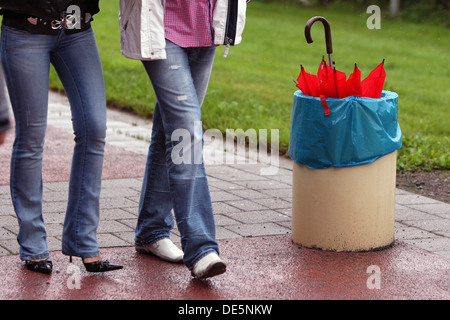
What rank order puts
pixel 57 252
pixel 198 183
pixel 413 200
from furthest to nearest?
pixel 413 200
pixel 57 252
pixel 198 183

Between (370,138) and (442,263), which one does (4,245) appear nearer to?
(370,138)

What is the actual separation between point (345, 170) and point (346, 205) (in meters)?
0.20

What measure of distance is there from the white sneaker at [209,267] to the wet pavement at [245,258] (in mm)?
87

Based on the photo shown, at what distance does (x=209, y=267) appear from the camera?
3994 mm

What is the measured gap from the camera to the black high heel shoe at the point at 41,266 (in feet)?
13.7

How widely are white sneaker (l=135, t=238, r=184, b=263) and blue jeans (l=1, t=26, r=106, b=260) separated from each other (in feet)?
1.41

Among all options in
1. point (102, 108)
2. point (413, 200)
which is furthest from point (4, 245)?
point (413, 200)

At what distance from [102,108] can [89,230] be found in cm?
62

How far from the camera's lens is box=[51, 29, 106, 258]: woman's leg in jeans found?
405 cm

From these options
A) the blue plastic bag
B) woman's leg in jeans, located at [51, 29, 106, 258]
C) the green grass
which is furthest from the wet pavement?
the green grass

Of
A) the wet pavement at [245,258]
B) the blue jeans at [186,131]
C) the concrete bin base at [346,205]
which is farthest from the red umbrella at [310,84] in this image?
the wet pavement at [245,258]

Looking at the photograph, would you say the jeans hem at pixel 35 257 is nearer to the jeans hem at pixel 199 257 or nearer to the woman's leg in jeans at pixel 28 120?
the woman's leg in jeans at pixel 28 120

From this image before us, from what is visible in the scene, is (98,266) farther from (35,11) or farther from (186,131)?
(35,11)
